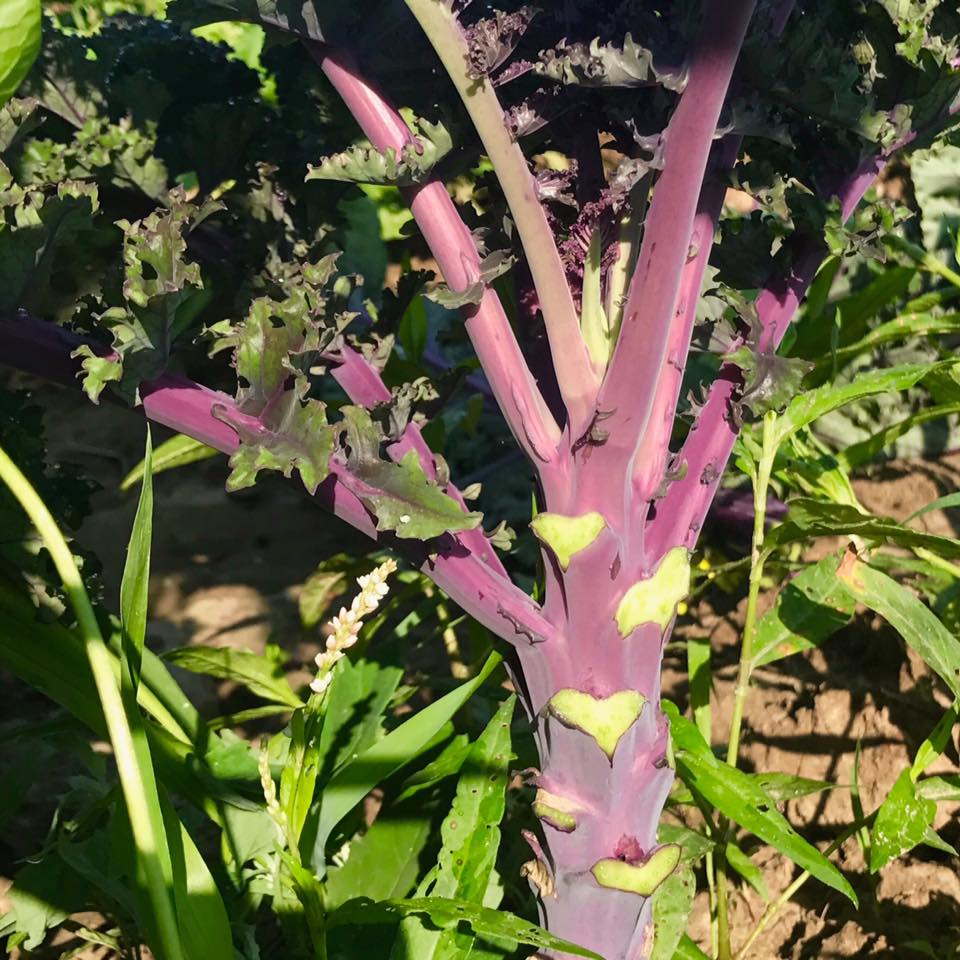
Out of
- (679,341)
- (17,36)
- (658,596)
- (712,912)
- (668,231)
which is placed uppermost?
(17,36)

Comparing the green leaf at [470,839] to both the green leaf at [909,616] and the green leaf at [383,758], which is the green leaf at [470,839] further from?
the green leaf at [909,616]

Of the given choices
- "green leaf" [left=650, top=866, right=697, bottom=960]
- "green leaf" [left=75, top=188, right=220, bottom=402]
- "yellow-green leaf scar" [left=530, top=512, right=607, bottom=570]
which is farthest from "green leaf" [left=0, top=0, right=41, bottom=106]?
"green leaf" [left=650, top=866, right=697, bottom=960]

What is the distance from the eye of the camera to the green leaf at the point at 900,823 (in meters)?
0.96

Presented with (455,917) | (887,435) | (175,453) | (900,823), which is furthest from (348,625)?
(887,435)

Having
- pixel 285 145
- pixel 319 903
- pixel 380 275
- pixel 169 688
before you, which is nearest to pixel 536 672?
pixel 319 903

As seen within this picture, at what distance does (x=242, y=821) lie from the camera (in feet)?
3.49

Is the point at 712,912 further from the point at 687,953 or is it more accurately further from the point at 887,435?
the point at 887,435

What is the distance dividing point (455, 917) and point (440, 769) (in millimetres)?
246

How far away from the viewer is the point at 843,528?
1037mm

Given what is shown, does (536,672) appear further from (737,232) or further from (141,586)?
(737,232)

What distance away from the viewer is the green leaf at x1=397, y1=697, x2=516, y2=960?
0.95m

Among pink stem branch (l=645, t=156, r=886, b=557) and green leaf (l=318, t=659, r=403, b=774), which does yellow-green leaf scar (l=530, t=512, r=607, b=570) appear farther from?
green leaf (l=318, t=659, r=403, b=774)

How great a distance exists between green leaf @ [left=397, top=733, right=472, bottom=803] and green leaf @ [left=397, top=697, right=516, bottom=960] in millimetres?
38

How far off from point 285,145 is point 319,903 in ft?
2.81
